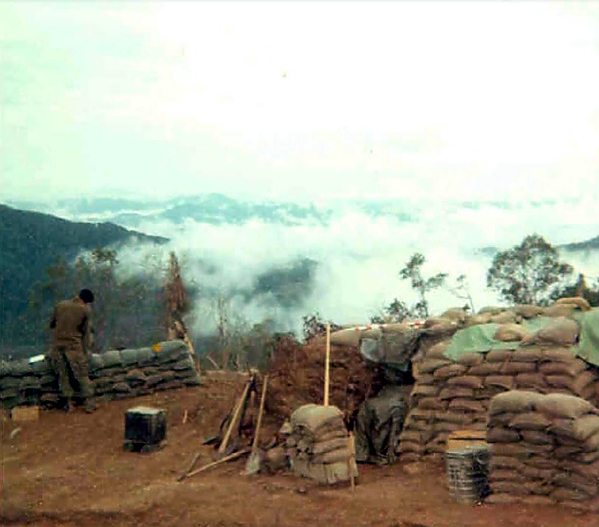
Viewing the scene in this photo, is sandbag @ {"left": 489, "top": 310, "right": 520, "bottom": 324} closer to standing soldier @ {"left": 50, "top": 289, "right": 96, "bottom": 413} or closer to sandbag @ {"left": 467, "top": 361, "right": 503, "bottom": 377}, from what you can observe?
sandbag @ {"left": 467, "top": 361, "right": 503, "bottom": 377}

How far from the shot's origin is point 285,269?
24.7 meters

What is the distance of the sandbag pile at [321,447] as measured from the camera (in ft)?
27.9

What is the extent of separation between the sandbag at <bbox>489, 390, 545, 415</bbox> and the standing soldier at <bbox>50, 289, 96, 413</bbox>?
5.77 meters

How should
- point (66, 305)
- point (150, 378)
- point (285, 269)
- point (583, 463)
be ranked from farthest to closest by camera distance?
point (285, 269) < point (150, 378) < point (66, 305) < point (583, 463)

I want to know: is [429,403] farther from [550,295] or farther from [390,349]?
[550,295]

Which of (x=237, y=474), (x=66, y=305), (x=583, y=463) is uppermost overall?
(x=66, y=305)

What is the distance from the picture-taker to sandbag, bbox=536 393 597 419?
23.4 ft

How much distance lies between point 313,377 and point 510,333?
8.07ft

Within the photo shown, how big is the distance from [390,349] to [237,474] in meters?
2.19

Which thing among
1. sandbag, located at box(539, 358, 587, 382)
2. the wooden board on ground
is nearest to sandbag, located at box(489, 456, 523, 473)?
sandbag, located at box(539, 358, 587, 382)

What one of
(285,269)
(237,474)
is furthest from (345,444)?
(285,269)

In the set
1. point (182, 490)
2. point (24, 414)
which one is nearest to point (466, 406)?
point (182, 490)

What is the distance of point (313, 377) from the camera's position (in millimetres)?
10375

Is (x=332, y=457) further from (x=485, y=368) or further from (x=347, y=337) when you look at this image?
(x=347, y=337)
